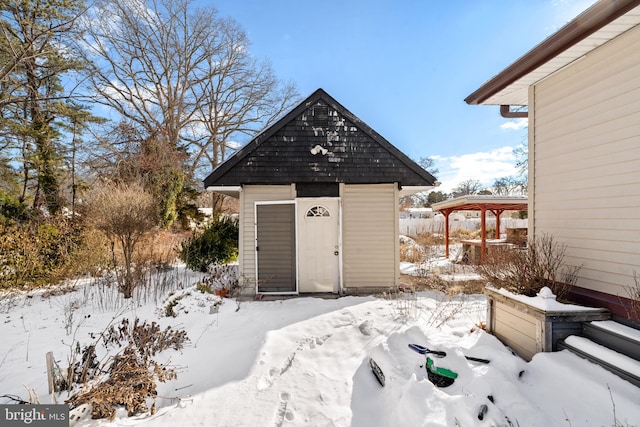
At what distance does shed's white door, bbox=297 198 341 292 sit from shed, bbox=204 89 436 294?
23 mm

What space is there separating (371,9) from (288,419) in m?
9.61

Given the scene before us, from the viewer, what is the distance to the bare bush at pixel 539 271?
321cm

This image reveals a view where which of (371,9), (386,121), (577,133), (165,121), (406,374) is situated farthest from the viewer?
(386,121)

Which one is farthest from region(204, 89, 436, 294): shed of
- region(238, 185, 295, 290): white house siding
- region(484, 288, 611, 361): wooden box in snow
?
region(484, 288, 611, 361): wooden box in snow

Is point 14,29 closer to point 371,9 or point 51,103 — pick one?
point 51,103

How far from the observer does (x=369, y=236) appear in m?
6.41

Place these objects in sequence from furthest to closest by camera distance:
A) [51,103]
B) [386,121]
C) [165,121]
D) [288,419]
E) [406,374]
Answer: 1. [386,121]
2. [165,121]
3. [51,103]
4. [406,374]
5. [288,419]

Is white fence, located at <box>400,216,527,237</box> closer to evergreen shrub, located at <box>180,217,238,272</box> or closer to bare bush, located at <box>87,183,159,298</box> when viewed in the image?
evergreen shrub, located at <box>180,217,238,272</box>

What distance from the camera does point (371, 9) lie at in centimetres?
781

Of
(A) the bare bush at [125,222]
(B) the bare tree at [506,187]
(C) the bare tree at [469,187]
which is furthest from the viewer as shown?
(C) the bare tree at [469,187]

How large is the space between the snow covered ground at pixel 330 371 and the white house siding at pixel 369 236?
1277mm

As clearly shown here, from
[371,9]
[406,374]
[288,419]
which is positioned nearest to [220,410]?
[288,419]

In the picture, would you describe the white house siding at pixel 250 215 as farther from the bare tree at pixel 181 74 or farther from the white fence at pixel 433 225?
the white fence at pixel 433 225

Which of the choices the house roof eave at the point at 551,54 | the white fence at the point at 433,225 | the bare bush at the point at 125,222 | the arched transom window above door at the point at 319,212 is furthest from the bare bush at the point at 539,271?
the white fence at the point at 433,225
